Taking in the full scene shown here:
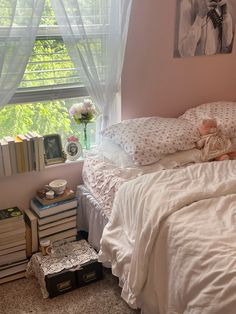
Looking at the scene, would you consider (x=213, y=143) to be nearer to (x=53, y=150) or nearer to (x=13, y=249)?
(x=53, y=150)

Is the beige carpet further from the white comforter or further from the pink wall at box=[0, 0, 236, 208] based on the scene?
the pink wall at box=[0, 0, 236, 208]

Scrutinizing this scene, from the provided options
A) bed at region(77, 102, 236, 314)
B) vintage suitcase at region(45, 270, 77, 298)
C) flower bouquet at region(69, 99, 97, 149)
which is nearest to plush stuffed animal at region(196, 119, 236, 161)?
bed at region(77, 102, 236, 314)

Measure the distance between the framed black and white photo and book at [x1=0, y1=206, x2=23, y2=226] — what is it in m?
0.50

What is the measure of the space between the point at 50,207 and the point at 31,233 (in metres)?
0.20

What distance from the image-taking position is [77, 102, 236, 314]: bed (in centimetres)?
125

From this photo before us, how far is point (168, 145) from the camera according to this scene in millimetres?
2061

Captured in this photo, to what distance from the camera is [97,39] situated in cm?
214

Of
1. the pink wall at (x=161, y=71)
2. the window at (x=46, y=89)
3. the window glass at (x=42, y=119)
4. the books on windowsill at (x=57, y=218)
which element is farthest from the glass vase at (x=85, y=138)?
the books on windowsill at (x=57, y=218)

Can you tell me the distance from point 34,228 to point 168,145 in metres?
0.97

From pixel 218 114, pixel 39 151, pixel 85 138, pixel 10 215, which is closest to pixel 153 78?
pixel 218 114

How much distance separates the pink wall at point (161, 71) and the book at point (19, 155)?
77 centimetres

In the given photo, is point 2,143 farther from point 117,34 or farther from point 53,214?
point 117,34

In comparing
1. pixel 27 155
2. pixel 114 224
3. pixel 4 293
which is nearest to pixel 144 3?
pixel 27 155

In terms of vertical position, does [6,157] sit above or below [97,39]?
below
